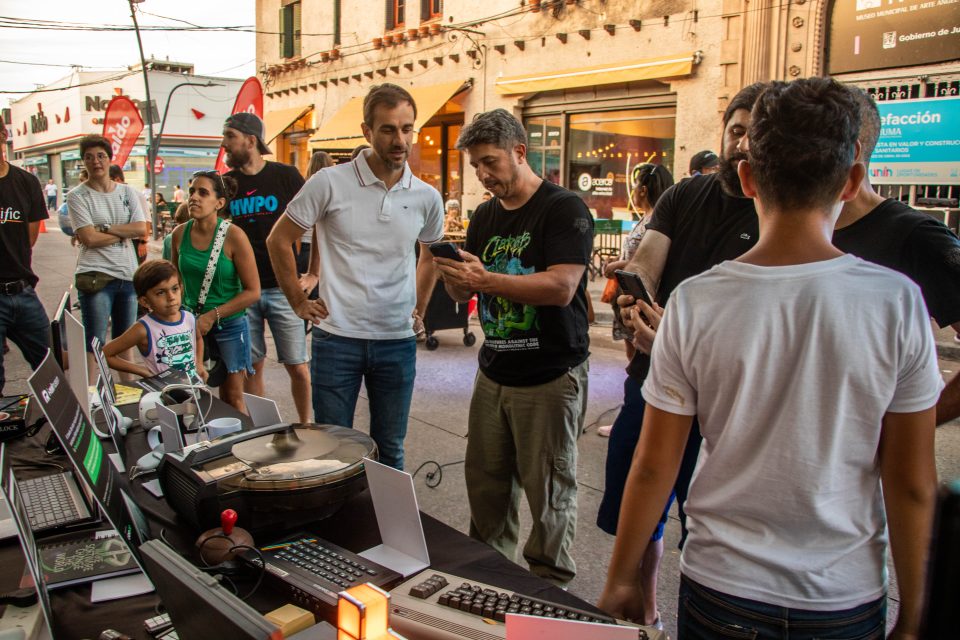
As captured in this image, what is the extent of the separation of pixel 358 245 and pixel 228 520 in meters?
1.57

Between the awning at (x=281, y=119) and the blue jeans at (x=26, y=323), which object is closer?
the blue jeans at (x=26, y=323)

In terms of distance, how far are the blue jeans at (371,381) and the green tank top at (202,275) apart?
1.23m

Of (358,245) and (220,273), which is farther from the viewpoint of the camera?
(220,273)

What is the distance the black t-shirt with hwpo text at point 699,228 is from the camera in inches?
86.5

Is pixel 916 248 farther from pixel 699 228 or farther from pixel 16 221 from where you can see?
pixel 16 221

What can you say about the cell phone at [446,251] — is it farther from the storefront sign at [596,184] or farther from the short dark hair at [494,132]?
the storefront sign at [596,184]

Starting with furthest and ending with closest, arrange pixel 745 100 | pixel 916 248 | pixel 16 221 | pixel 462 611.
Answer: pixel 16 221 → pixel 745 100 → pixel 916 248 → pixel 462 611

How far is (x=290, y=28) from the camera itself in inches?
773

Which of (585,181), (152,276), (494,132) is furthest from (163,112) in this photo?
(494,132)

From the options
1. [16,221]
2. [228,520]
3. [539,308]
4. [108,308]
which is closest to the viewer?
[228,520]

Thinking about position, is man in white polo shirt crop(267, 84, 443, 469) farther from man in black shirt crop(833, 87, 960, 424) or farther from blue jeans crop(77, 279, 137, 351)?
blue jeans crop(77, 279, 137, 351)

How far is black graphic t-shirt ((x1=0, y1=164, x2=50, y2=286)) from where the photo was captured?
430cm

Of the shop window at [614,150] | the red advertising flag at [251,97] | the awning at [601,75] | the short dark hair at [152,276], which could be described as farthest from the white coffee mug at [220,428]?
the shop window at [614,150]

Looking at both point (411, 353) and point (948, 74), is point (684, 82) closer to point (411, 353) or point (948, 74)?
point (948, 74)
